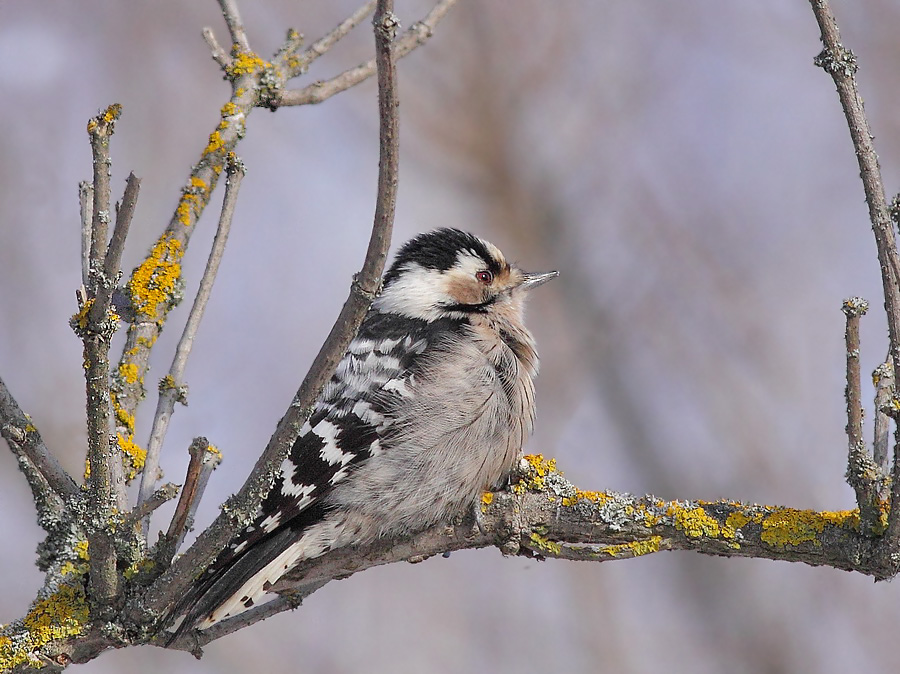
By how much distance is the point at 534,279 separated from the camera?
13.4 ft

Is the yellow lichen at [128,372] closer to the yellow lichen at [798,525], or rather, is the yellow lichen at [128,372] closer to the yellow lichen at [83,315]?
the yellow lichen at [83,315]

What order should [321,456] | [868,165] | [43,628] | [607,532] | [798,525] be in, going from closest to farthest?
[868,165] → [43,628] → [798,525] → [607,532] → [321,456]

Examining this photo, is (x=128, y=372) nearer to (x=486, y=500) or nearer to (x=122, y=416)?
(x=122, y=416)

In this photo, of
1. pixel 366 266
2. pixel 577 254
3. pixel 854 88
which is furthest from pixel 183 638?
pixel 577 254

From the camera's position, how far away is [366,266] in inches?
73.3

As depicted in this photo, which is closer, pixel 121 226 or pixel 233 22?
pixel 121 226

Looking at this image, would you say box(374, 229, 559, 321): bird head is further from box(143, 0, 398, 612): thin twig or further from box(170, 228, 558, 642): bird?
box(143, 0, 398, 612): thin twig

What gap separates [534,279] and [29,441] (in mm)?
2422

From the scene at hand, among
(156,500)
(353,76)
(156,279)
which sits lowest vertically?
(156,500)

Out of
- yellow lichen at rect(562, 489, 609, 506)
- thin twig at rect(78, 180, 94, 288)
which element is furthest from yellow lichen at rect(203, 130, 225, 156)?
yellow lichen at rect(562, 489, 609, 506)

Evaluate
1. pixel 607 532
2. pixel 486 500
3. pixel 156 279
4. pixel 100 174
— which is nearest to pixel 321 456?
pixel 486 500

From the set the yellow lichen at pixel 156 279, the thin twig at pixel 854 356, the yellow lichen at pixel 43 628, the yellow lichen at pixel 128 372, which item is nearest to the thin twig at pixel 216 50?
the yellow lichen at pixel 156 279

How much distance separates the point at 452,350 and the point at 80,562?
1482 millimetres

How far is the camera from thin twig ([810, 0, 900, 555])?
200 cm
